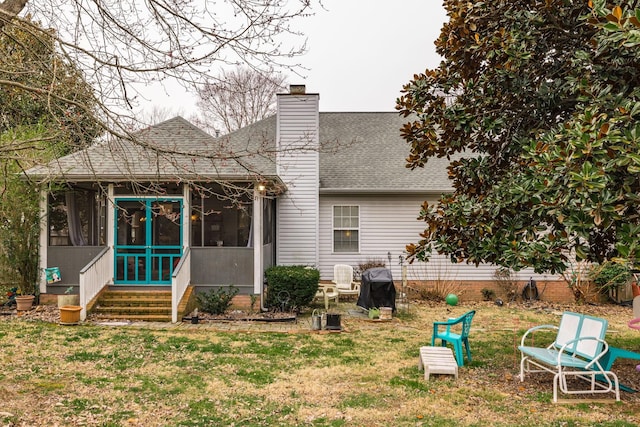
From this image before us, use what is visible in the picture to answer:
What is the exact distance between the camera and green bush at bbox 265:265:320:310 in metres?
11.2

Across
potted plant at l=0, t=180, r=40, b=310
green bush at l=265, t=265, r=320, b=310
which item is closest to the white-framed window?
green bush at l=265, t=265, r=320, b=310

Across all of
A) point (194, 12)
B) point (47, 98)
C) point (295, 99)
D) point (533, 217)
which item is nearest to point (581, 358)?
point (533, 217)

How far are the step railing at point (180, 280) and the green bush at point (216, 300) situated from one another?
1.56 feet

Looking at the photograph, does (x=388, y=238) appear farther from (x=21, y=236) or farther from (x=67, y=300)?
(x=21, y=236)

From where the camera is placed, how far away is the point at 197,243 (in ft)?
38.8

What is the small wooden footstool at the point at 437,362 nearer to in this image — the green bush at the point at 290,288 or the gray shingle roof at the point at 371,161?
the green bush at the point at 290,288

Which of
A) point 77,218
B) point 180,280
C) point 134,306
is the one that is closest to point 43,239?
Answer: point 77,218

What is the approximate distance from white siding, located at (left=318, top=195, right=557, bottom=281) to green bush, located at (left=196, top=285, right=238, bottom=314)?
393 cm

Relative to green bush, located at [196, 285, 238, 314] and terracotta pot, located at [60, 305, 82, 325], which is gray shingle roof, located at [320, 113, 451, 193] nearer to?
green bush, located at [196, 285, 238, 314]

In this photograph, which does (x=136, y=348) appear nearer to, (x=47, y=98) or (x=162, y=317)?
(x=162, y=317)

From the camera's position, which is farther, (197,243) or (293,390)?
(197,243)

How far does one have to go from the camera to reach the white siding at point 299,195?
549 inches

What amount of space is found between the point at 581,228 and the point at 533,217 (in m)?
1.14

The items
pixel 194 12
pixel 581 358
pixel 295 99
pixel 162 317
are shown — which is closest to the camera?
pixel 194 12
